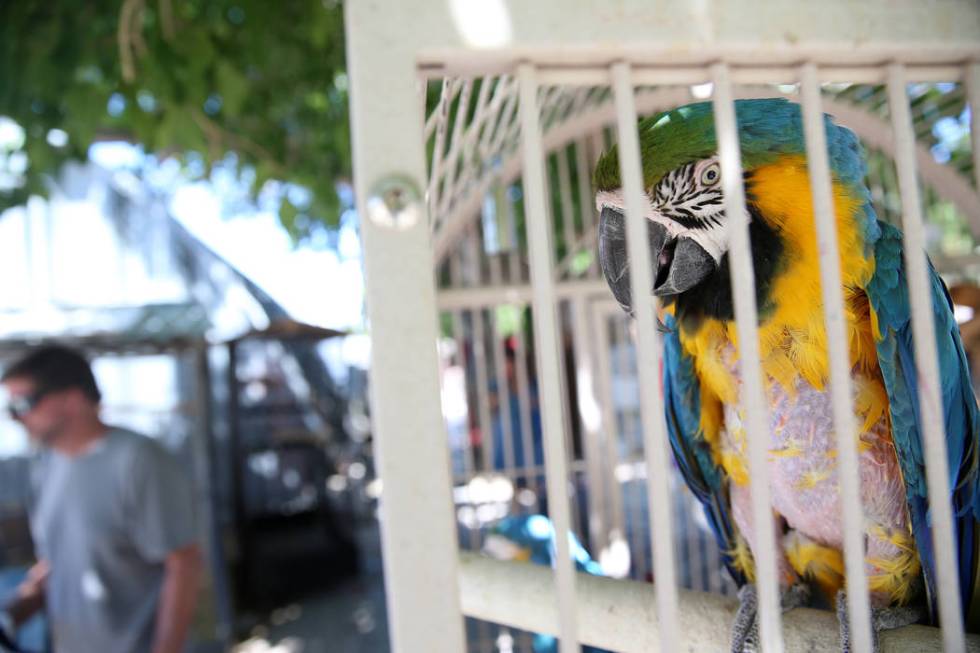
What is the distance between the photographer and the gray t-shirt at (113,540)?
7.40 ft

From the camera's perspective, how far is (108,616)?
7.43 ft

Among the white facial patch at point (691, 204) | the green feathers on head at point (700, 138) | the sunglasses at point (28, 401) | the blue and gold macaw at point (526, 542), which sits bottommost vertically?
the blue and gold macaw at point (526, 542)

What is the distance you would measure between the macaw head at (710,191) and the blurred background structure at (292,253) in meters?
0.27

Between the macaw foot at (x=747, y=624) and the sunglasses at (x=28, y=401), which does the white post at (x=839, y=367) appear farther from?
the sunglasses at (x=28, y=401)

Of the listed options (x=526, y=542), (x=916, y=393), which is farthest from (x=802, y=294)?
(x=526, y=542)

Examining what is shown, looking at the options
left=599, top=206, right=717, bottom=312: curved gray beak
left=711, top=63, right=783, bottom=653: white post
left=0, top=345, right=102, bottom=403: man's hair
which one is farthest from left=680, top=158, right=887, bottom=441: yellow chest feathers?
left=0, top=345, right=102, bottom=403: man's hair

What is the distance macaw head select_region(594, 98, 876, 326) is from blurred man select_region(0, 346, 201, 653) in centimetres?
201

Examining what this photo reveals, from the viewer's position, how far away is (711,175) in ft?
3.11

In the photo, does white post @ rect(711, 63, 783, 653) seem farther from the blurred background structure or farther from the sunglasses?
the sunglasses

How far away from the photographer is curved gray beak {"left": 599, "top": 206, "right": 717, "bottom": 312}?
979 millimetres

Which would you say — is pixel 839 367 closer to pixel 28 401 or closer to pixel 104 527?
pixel 104 527

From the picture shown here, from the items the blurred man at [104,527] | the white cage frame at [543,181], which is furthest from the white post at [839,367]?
the blurred man at [104,527]

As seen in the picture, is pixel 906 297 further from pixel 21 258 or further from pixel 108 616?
pixel 21 258

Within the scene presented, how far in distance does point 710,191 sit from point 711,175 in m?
0.02
